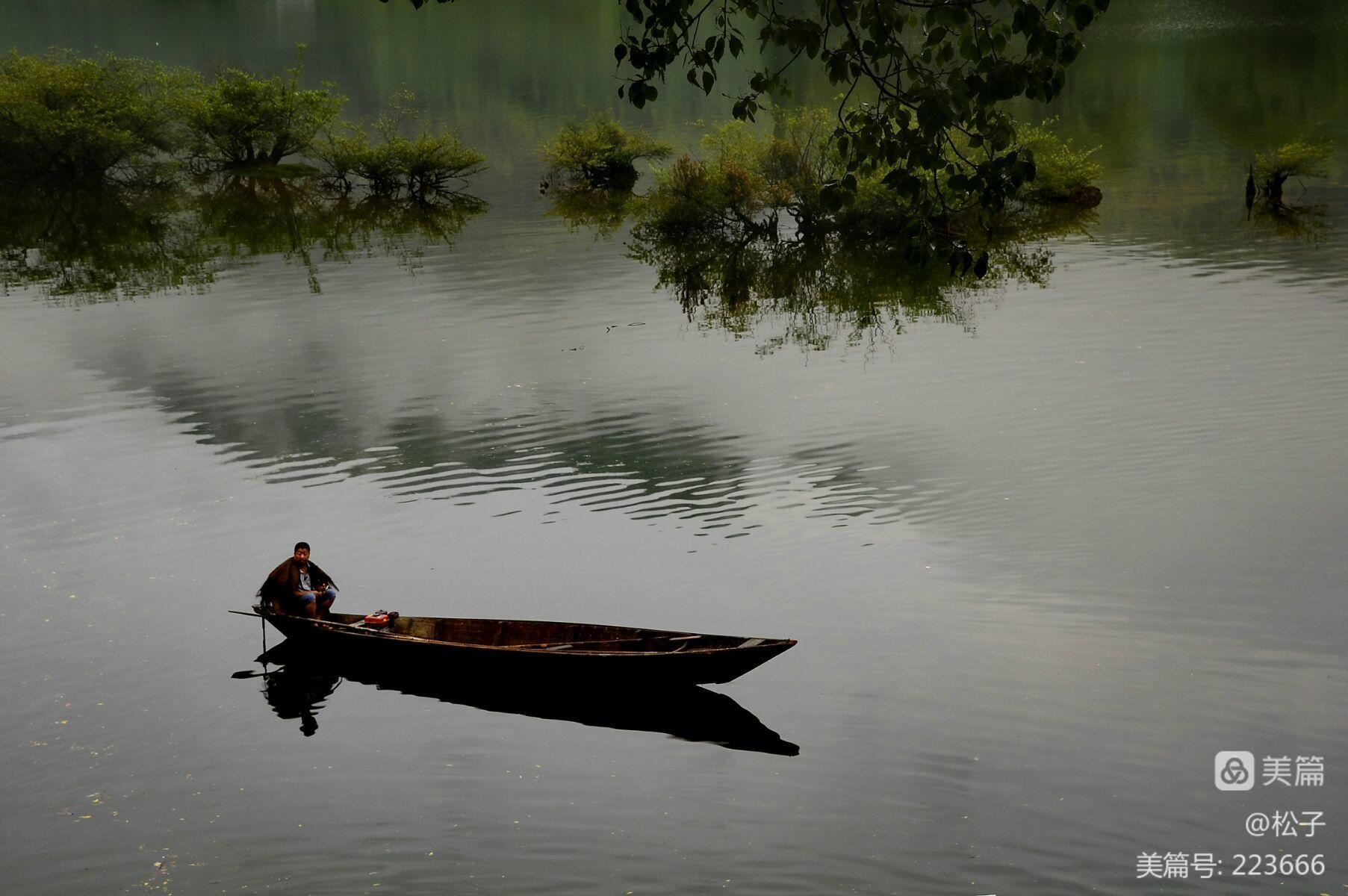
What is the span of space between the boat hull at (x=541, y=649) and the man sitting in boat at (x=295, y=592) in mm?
222

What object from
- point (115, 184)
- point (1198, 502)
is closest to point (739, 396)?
point (1198, 502)

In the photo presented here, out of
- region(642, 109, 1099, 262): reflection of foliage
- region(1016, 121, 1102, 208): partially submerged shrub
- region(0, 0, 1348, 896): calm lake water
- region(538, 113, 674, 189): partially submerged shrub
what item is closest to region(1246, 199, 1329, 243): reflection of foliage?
region(0, 0, 1348, 896): calm lake water

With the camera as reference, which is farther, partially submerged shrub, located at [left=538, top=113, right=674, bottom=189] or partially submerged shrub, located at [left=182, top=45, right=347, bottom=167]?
partially submerged shrub, located at [left=182, top=45, right=347, bottom=167]

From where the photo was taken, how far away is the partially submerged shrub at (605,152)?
7562 centimetres

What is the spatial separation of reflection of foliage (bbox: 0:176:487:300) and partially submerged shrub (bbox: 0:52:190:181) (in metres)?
2.91

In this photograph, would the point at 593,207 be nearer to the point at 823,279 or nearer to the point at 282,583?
the point at 823,279

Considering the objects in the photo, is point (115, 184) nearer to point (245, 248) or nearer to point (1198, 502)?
point (245, 248)

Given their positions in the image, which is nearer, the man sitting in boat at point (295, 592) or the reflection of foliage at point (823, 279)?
the man sitting in boat at point (295, 592)

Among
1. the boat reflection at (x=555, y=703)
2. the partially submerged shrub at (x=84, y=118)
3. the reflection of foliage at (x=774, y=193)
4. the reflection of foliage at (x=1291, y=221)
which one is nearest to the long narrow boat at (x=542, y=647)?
the boat reflection at (x=555, y=703)

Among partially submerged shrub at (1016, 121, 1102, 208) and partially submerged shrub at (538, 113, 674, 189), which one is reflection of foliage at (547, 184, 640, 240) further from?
partially submerged shrub at (1016, 121, 1102, 208)

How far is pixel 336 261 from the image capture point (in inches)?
2026

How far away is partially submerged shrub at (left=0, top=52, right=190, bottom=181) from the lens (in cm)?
7706

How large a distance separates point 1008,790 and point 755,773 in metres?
2.35

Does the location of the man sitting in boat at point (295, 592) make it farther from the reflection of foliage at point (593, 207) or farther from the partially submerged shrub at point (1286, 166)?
the partially submerged shrub at point (1286, 166)
